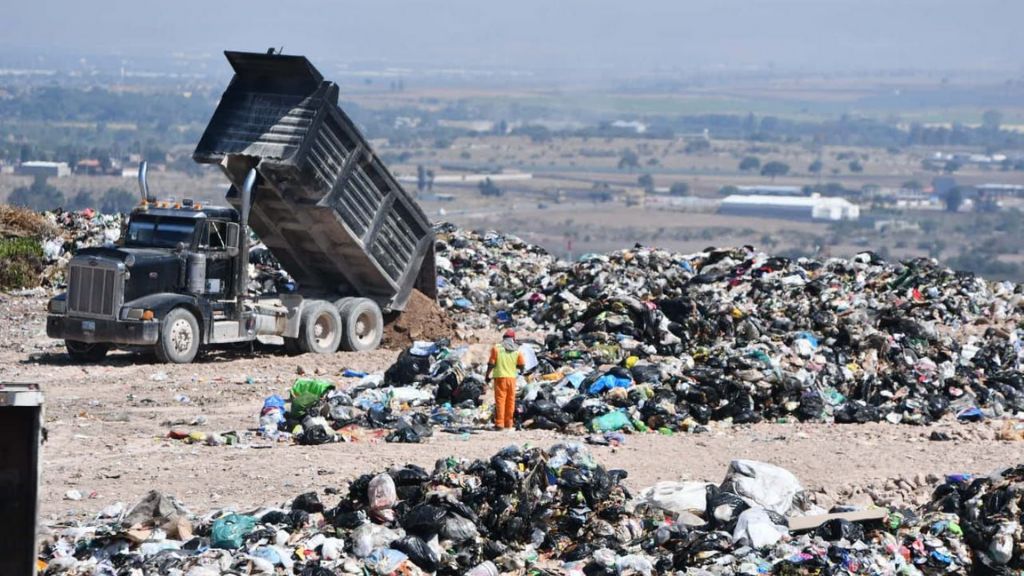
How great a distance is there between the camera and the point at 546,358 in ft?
45.8

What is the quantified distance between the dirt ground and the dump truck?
0.60 metres

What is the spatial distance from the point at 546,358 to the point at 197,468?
463cm

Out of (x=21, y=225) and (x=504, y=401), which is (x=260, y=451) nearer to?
(x=504, y=401)

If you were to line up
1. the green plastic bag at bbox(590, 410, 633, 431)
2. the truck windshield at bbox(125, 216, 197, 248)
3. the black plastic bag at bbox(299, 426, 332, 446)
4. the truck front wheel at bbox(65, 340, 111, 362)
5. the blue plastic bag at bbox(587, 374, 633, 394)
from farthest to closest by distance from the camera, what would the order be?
the truck front wheel at bbox(65, 340, 111, 362) → the truck windshield at bbox(125, 216, 197, 248) → the blue plastic bag at bbox(587, 374, 633, 394) → the green plastic bag at bbox(590, 410, 633, 431) → the black plastic bag at bbox(299, 426, 332, 446)

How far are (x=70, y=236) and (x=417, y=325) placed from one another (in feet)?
22.2

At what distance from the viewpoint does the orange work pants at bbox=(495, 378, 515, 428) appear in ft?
37.7

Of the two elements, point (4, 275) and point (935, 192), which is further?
point (935, 192)

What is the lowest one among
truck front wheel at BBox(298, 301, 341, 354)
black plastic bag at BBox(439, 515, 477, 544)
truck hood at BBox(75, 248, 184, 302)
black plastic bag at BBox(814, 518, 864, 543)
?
truck front wheel at BBox(298, 301, 341, 354)

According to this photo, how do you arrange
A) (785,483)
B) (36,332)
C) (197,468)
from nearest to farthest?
(785,483) < (197,468) < (36,332)

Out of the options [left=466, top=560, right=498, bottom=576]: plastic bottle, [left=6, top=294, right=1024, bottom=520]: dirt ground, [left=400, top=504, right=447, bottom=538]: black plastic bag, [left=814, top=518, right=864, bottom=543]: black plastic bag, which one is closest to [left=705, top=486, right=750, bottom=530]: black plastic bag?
[left=814, top=518, right=864, bottom=543]: black plastic bag

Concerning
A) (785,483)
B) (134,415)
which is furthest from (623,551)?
(134,415)

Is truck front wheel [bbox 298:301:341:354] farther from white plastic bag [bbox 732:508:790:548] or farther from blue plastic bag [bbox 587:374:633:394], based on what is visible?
white plastic bag [bbox 732:508:790:548]

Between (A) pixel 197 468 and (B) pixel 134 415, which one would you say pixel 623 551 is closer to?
(A) pixel 197 468

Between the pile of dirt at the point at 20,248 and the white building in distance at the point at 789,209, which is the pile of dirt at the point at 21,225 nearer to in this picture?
the pile of dirt at the point at 20,248
